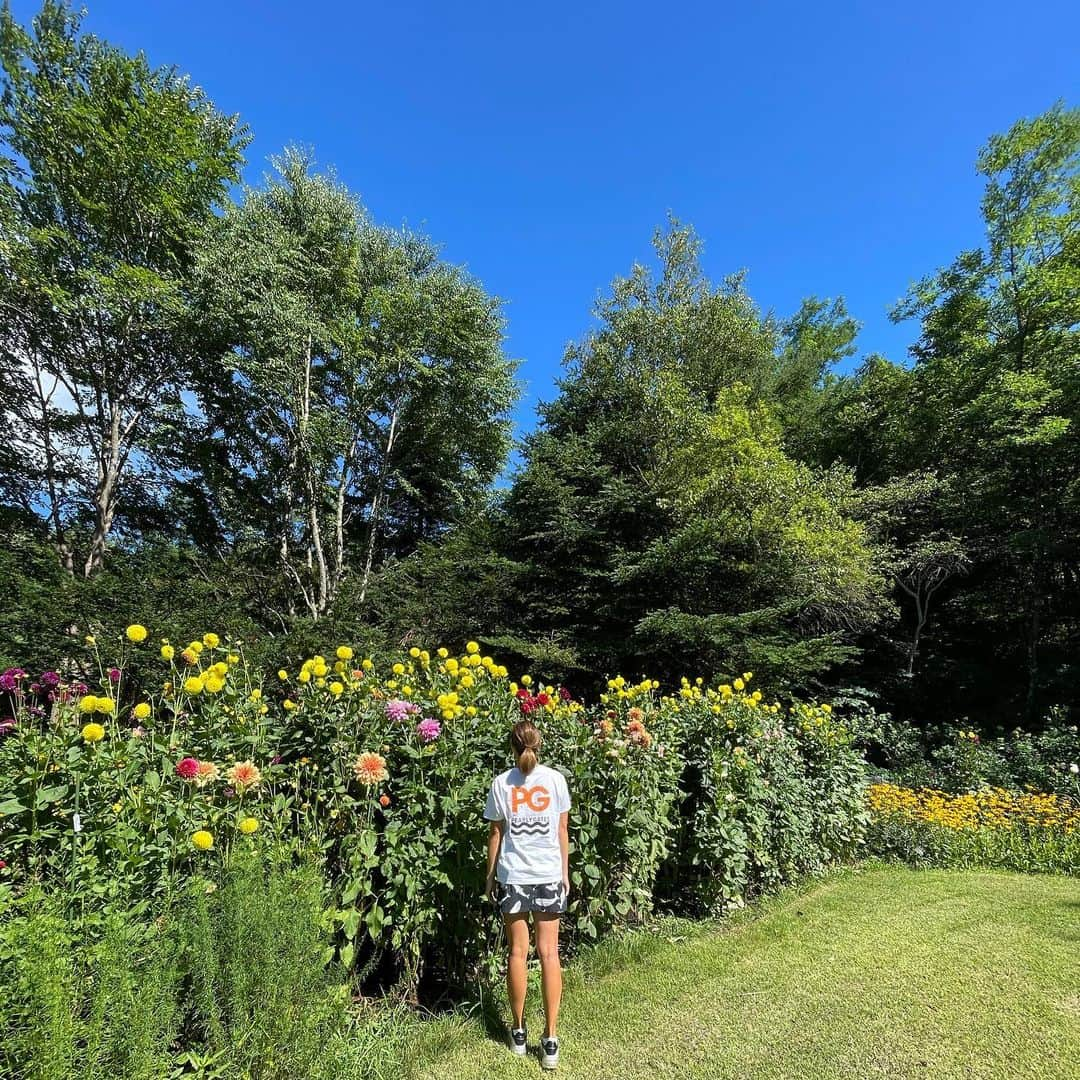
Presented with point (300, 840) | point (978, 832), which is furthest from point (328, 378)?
point (978, 832)

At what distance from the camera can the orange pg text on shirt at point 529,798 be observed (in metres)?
2.29

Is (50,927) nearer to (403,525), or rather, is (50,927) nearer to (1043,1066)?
(1043,1066)

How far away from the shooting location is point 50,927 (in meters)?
1.29

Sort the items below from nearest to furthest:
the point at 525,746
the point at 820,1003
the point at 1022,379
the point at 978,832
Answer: the point at 525,746, the point at 820,1003, the point at 978,832, the point at 1022,379

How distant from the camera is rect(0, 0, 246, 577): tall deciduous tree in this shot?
8.84m

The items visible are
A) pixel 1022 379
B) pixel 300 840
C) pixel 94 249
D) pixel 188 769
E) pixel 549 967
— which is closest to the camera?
pixel 188 769

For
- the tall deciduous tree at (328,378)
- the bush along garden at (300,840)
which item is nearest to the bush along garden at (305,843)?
the bush along garden at (300,840)

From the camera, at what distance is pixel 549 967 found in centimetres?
222

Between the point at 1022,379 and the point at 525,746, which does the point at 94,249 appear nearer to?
the point at 525,746

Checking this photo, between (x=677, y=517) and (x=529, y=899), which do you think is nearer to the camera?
(x=529, y=899)

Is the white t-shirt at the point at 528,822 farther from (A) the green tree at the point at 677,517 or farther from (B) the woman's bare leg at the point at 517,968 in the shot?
(A) the green tree at the point at 677,517

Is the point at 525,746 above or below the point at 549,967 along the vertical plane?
above

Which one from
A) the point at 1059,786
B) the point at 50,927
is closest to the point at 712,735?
the point at 50,927

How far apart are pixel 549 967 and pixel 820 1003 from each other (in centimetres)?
128
